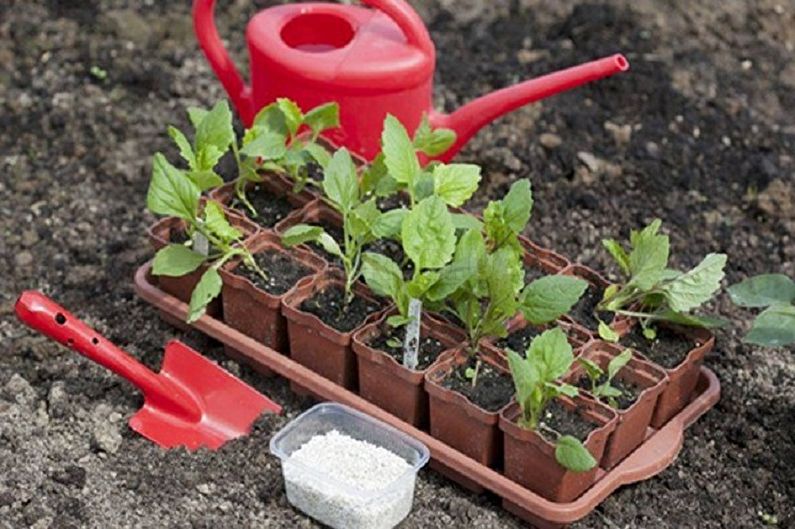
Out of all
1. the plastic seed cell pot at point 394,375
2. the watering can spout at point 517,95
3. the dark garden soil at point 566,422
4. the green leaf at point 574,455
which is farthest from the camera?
the watering can spout at point 517,95

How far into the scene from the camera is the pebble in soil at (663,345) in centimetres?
256

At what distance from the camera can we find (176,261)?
263 cm

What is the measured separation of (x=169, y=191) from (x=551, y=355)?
0.73 metres

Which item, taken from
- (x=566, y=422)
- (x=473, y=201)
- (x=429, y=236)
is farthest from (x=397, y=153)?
(x=473, y=201)

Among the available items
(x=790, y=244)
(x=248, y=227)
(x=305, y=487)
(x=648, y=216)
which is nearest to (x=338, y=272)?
(x=248, y=227)

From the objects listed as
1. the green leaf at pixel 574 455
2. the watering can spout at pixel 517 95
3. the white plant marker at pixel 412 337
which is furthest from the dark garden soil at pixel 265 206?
the green leaf at pixel 574 455

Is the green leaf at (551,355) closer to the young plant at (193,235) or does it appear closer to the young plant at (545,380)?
the young plant at (545,380)

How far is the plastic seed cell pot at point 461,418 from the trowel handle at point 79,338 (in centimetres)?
48

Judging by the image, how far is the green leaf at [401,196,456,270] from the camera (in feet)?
7.97

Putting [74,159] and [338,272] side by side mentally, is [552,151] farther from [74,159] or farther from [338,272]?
[74,159]

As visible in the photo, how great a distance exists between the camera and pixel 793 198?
10.6ft

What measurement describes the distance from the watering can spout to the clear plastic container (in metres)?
0.77

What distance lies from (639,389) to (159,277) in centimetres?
93

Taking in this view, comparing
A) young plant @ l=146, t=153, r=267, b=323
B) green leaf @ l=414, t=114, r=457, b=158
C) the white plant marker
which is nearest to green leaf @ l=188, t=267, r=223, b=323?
young plant @ l=146, t=153, r=267, b=323
